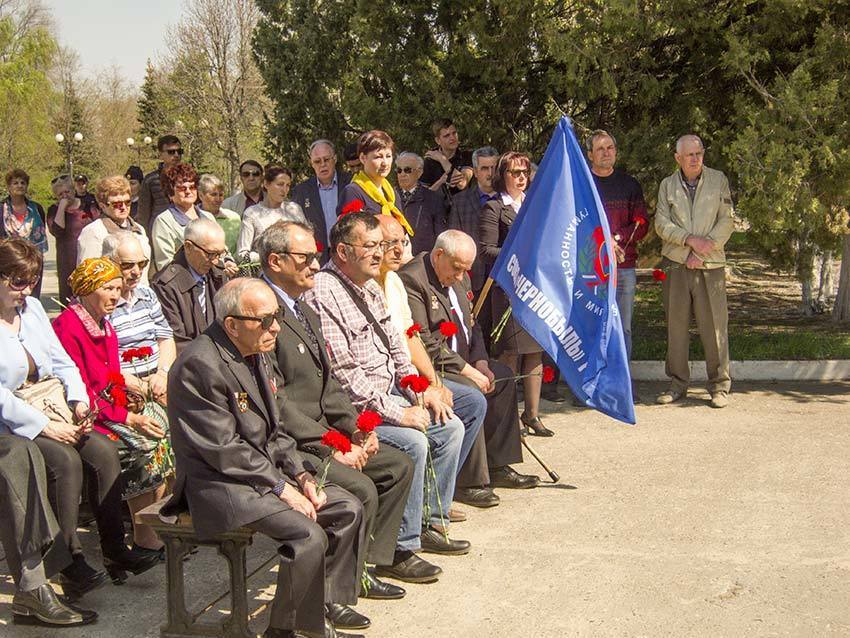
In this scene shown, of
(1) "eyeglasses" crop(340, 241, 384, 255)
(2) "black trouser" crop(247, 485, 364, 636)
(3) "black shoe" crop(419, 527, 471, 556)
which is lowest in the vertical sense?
(3) "black shoe" crop(419, 527, 471, 556)

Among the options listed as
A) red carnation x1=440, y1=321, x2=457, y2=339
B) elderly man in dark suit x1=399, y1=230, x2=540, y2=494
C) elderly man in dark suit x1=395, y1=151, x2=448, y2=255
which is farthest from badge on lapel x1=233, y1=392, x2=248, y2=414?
elderly man in dark suit x1=395, y1=151, x2=448, y2=255

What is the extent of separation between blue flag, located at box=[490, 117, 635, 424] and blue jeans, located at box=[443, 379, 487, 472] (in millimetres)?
712

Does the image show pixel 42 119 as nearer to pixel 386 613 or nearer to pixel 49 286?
pixel 49 286

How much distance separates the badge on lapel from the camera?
4445 mm

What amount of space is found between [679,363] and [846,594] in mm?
4117

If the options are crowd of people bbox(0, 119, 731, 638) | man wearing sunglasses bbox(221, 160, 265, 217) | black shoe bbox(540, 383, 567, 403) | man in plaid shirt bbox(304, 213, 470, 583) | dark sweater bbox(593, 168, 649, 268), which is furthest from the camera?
man wearing sunglasses bbox(221, 160, 265, 217)

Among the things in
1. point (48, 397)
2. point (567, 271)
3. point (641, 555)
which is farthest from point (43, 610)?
point (567, 271)

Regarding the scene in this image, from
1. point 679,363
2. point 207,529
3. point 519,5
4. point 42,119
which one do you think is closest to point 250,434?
point 207,529

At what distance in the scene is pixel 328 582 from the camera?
181 inches

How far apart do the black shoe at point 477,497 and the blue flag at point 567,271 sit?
2.83ft

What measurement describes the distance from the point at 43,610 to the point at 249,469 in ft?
4.23

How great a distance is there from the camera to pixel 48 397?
17.0 feet

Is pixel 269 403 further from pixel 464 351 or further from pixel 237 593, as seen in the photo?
pixel 464 351

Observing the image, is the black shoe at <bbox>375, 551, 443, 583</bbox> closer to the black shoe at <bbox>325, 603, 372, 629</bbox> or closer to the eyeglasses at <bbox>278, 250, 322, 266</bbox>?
the black shoe at <bbox>325, 603, 372, 629</bbox>
